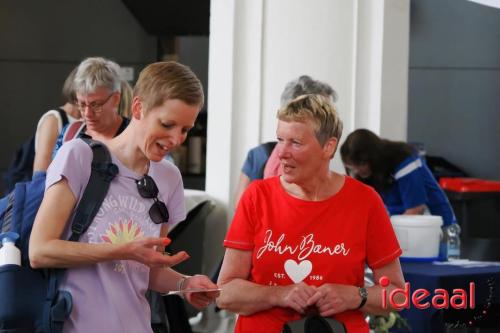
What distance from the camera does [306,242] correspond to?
2.59 meters

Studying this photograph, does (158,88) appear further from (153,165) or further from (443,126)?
(443,126)

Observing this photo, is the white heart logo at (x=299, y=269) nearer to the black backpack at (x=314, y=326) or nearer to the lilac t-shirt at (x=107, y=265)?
the black backpack at (x=314, y=326)

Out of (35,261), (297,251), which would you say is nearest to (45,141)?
Answer: (297,251)

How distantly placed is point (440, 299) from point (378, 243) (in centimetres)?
122

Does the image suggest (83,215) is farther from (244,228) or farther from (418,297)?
(418,297)

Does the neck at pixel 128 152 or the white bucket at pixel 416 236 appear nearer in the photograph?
the neck at pixel 128 152

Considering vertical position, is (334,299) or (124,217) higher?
(124,217)

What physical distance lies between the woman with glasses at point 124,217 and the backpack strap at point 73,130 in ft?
4.96

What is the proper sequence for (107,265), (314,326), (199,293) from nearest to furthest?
(107,265) → (199,293) → (314,326)

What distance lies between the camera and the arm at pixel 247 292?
2.52 meters

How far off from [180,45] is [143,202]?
20.7 ft

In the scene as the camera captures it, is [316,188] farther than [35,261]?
Yes

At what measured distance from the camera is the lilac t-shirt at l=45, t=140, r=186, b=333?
211 cm

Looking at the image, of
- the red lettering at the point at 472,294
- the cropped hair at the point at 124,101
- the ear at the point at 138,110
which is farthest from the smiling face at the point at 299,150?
the cropped hair at the point at 124,101
